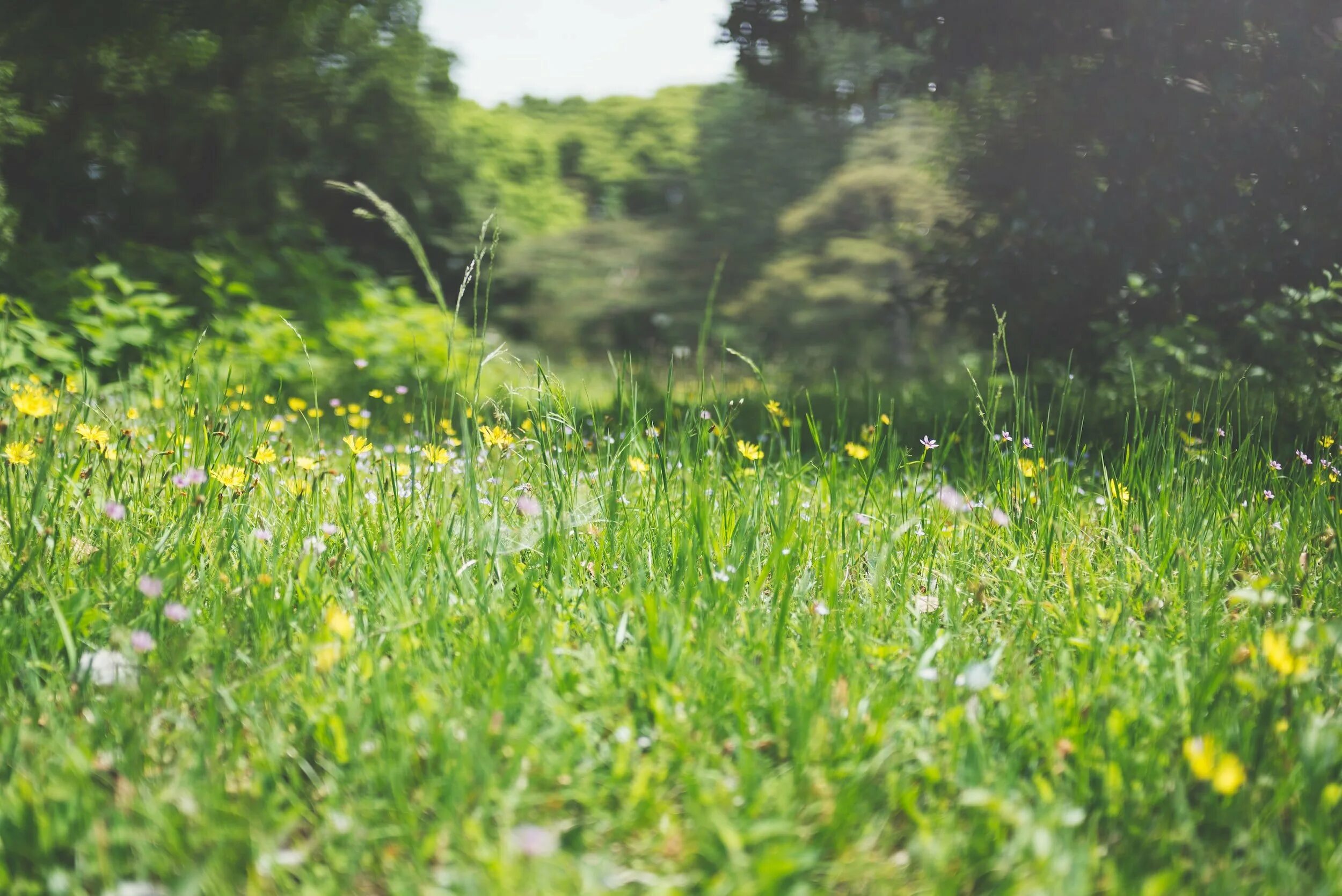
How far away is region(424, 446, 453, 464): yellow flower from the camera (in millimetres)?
1950

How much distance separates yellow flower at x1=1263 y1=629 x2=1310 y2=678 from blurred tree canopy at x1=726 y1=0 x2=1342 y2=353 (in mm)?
4188

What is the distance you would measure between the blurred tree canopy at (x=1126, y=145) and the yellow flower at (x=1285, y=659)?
4188mm

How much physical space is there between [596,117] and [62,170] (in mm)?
13477

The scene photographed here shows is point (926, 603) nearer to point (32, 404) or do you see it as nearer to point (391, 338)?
point (32, 404)

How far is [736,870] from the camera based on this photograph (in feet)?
3.30

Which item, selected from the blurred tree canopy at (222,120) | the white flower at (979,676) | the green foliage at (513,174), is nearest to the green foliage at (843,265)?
the green foliage at (513,174)

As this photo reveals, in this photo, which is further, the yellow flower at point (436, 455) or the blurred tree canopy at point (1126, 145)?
the blurred tree canopy at point (1126, 145)

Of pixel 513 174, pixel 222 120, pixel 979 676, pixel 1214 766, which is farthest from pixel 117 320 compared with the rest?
pixel 513 174

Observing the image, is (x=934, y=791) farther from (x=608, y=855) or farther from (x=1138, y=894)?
(x=608, y=855)

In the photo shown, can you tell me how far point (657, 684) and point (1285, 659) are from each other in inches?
35.7

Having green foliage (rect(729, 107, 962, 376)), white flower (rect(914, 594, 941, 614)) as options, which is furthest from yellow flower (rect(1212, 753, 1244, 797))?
green foliage (rect(729, 107, 962, 376))

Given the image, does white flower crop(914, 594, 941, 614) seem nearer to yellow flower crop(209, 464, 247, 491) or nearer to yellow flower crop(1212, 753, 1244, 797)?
yellow flower crop(1212, 753, 1244, 797)

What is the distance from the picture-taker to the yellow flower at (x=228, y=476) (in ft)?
6.12

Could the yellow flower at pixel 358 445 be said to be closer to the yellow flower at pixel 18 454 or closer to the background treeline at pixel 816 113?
the background treeline at pixel 816 113
